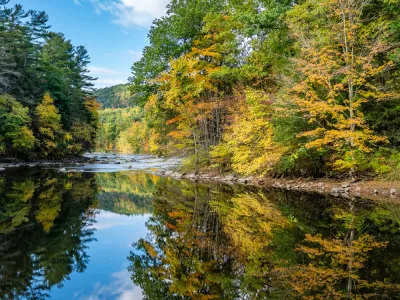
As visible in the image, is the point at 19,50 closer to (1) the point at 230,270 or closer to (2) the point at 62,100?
(2) the point at 62,100

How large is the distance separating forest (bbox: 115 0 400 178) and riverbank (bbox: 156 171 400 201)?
1.84 ft

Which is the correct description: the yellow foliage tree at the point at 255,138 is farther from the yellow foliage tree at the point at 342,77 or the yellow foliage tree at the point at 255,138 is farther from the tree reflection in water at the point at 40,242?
the tree reflection in water at the point at 40,242

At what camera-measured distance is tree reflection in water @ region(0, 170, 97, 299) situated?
13.2ft

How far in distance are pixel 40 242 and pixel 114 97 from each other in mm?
141950

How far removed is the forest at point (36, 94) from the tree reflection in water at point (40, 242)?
19.7 m

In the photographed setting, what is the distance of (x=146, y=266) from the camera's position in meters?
4.88

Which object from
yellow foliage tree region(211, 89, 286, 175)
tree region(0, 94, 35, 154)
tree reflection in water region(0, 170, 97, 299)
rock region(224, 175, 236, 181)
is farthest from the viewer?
tree region(0, 94, 35, 154)

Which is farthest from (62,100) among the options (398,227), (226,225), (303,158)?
(398,227)

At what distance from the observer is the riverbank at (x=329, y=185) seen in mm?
10955

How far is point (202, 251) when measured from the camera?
17.7 feet

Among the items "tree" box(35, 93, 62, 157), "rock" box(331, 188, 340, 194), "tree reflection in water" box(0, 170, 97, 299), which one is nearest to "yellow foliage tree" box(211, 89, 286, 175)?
"rock" box(331, 188, 340, 194)

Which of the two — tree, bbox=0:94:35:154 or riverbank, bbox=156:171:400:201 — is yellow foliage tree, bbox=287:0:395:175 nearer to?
riverbank, bbox=156:171:400:201

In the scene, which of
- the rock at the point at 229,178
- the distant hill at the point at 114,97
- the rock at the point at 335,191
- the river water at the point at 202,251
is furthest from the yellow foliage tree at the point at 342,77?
the distant hill at the point at 114,97

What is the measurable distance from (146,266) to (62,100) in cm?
3812
